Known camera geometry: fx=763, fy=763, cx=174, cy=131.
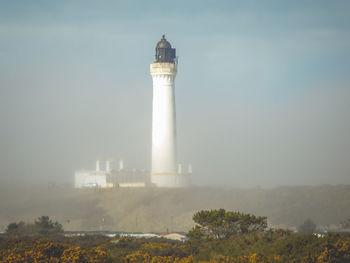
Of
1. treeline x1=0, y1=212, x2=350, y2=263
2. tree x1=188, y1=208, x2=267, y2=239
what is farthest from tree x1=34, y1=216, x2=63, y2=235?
tree x1=188, y1=208, x2=267, y2=239

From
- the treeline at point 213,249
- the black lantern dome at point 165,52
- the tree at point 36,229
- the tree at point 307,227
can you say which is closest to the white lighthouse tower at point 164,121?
the black lantern dome at point 165,52

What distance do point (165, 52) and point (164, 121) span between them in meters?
10.3

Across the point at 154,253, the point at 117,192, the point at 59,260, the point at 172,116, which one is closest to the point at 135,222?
the point at 117,192

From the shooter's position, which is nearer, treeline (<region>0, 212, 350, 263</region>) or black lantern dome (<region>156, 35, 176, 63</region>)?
treeline (<region>0, 212, 350, 263</region>)

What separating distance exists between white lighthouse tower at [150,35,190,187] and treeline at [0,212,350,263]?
129 feet

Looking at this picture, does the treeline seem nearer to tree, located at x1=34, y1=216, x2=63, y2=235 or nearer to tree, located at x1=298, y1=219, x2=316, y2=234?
tree, located at x1=34, y1=216, x2=63, y2=235

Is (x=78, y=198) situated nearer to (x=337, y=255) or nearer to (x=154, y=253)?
(x=154, y=253)

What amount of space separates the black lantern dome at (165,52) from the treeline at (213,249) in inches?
1733

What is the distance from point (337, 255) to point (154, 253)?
15.4 m

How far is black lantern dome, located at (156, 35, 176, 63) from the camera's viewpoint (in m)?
111

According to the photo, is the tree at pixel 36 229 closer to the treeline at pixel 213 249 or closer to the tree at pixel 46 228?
the tree at pixel 46 228

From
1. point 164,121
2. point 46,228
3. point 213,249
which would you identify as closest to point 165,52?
point 164,121

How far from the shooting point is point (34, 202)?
11881 cm

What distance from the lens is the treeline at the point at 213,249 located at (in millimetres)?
49656
